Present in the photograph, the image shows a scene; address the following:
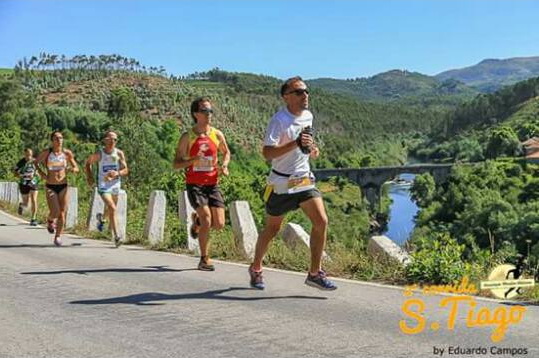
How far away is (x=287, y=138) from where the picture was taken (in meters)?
5.49

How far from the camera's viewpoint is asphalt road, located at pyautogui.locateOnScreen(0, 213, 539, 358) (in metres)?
4.20

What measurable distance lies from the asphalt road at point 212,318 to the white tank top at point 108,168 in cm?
259

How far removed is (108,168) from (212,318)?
5.45 meters

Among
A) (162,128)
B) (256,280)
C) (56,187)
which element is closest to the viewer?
(256,280)

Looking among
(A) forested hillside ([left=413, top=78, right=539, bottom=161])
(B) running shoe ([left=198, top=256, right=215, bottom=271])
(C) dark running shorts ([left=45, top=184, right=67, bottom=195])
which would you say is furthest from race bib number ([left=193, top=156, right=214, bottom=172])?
(A) forested hillside ([left=413, top=78, right=539, bottom=161])

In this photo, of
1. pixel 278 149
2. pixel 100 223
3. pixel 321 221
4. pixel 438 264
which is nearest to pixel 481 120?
pixel 100 223

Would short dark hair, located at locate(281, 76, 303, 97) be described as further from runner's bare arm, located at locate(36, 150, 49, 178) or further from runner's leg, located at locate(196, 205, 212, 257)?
runner's bare arm, located at locate(36, 150, 49, 178)

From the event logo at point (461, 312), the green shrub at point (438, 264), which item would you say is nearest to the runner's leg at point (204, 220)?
the green shrub at point (438, 264)

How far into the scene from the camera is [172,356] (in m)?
4.08

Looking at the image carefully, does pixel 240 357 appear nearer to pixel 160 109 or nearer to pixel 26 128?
pixel 26 128

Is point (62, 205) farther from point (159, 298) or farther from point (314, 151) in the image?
point (314, 151)

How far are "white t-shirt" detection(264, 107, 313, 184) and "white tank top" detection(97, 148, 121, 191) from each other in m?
4.77

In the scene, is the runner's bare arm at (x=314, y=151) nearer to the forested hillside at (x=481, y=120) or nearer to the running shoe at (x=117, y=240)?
the running shoe at (x=117, y=240)

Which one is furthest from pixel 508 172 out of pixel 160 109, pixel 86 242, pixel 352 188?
pixel 86 242
